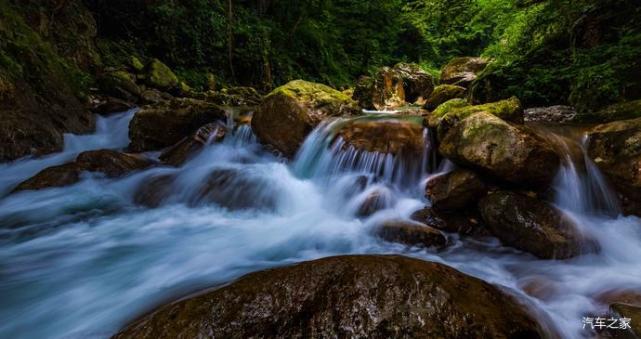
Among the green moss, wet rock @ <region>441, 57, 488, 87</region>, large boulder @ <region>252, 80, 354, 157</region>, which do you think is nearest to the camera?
large boulder @ <region>252, 80, 354, 157</region>

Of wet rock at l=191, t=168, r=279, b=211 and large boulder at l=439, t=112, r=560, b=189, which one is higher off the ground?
large boulder at l=439, t=112, r=560, b=189

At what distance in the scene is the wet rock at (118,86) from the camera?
35.4ft

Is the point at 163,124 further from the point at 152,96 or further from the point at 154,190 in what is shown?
the point at 152,96

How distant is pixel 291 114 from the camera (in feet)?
23.9

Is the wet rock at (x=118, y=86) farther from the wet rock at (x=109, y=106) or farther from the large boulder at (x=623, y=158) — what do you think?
the large boulder at (x=623, y=158)

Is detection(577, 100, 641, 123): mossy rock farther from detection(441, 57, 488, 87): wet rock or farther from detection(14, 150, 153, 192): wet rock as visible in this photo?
detection(441, 57, 488, 87): wet rock

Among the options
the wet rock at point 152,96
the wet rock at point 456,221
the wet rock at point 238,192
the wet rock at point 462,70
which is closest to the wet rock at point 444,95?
the wet rock at point 462,70

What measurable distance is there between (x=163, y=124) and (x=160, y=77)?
501 centimetres

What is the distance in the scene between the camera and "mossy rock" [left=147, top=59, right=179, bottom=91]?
12.0 m

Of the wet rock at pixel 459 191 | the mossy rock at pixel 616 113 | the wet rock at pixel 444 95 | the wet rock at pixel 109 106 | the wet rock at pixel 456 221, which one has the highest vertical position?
the wet rock at pixel 444 95

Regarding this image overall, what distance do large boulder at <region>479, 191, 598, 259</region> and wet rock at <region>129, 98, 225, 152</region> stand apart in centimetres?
658

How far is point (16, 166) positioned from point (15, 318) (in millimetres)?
4812

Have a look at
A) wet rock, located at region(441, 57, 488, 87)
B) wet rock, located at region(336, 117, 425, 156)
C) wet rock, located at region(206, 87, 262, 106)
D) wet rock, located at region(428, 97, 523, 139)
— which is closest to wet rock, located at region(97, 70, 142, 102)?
wet rock, located at region(206, 87, 262, 106)

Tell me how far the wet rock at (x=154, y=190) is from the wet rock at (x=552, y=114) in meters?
6.49
